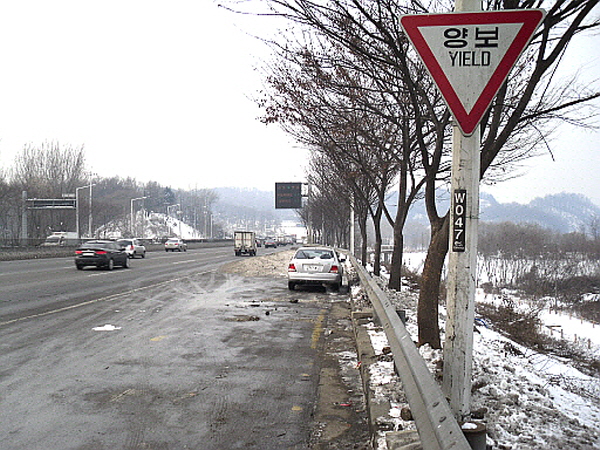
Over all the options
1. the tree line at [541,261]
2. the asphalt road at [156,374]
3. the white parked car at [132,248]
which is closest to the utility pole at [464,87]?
the asphalt road at [156,374]

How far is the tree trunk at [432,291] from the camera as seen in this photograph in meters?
7.74

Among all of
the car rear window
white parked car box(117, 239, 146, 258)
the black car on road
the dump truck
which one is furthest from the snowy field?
the dump truck

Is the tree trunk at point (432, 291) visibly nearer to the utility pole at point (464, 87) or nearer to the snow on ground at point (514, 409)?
the snow on ground at point (514, 409)

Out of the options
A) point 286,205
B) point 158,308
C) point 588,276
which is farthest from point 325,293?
point 588,276

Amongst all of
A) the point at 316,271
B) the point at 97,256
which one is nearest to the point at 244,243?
the point at 97,256

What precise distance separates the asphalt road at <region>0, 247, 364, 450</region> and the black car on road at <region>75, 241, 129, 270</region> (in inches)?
518

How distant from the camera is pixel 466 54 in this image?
399cm

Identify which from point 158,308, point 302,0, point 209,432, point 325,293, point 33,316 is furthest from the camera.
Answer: point 325,293

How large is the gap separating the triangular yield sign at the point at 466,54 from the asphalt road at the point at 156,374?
315cm

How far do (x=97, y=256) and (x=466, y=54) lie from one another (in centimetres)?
2705

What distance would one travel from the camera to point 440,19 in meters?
4.01

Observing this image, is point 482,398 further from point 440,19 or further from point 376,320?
point 376,320

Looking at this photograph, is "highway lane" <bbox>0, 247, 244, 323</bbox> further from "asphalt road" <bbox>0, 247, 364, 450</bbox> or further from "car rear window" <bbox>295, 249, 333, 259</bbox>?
Answer: "car rear window" <bbox>295, 249, 333, 259</bbox>

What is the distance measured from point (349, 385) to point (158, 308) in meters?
8.29
